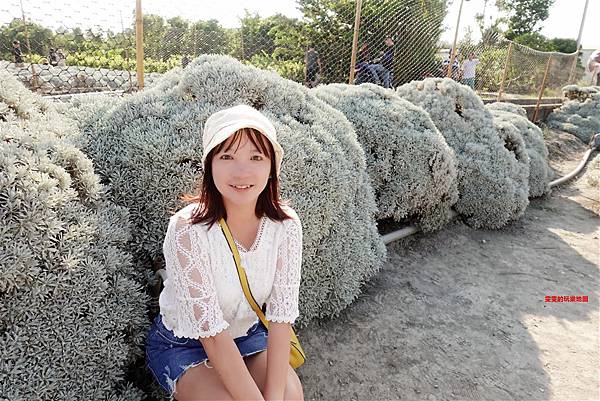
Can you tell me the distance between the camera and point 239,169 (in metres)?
1.69

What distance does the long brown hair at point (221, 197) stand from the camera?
172cm

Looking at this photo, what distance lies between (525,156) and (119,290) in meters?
5.94

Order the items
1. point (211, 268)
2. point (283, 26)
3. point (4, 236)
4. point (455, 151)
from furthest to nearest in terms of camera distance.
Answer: point (283, 26) → point (455, 151) → point (211, 268) → point (4, 236)

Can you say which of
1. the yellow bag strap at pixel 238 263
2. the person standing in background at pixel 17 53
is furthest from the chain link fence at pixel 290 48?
Answer: the yellow bag strap at pixel 238 263

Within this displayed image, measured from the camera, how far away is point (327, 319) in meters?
3.31

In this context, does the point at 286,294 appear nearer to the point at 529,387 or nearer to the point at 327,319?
the point at 327,319

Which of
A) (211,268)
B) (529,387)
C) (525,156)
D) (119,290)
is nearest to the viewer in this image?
(211,268)

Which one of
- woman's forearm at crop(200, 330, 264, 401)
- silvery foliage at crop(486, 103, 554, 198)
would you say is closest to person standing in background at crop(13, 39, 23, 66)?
woman's forearm at crop(200, 330, 264, 401)

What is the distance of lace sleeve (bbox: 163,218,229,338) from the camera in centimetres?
167

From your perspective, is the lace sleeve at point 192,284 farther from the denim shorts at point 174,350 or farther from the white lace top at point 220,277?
the denim shorts at point 174,350

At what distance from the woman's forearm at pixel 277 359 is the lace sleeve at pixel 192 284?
23 cm

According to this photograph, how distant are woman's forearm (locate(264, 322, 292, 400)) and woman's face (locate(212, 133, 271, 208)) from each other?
0.58 m

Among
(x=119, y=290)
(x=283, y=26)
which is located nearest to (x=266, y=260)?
(x=119, y=290)

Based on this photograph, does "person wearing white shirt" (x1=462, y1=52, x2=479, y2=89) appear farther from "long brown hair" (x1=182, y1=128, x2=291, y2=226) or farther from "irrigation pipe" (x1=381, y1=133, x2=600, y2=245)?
"long brown hair" (x1=182, y1=128, x2=291, y2=226)
